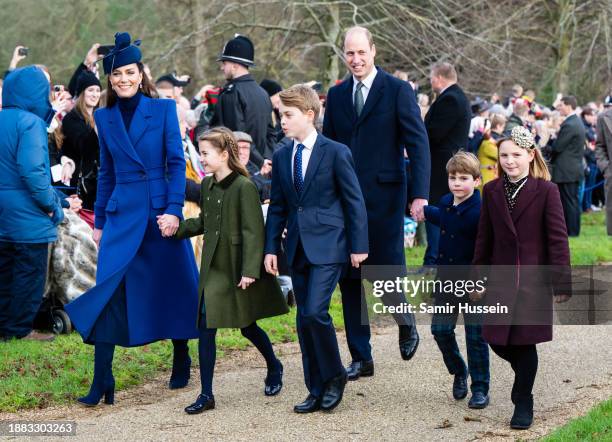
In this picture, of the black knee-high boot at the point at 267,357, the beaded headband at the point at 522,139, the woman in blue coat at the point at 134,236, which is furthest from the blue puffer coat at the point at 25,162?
the beaded headband at the point at 522,139

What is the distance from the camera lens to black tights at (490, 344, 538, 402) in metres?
6.19

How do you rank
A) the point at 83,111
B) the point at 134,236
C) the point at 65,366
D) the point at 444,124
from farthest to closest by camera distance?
the point at 444,124 → the point at 83,111 → the point at 65,366 → the point at 134,236

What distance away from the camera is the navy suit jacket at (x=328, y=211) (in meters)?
6.58

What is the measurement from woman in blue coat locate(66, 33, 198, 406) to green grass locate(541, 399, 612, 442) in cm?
243

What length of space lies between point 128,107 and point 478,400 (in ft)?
9.40

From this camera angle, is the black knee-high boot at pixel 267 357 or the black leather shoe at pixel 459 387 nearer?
the black leather shoe at pixel 459 387

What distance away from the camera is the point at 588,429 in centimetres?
586

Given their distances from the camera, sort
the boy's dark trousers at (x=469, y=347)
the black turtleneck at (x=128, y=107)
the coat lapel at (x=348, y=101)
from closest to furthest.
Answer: the boy's dark trousers at (x=469, y=347) < the black turtleneck at (x=128, y=107) < the coat lapel at (x=348, y=101)

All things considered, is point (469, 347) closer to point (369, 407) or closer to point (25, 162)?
point (369, 407)

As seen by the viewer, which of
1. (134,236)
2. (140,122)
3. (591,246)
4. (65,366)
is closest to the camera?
(134,236)

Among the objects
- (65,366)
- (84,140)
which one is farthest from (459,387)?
(84,140)

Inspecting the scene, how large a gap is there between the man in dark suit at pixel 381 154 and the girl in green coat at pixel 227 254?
76 centimetres

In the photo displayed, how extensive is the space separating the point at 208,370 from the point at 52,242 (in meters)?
2.99

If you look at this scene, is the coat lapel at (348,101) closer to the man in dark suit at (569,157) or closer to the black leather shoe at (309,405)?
the black leather shoe at (309,405)
